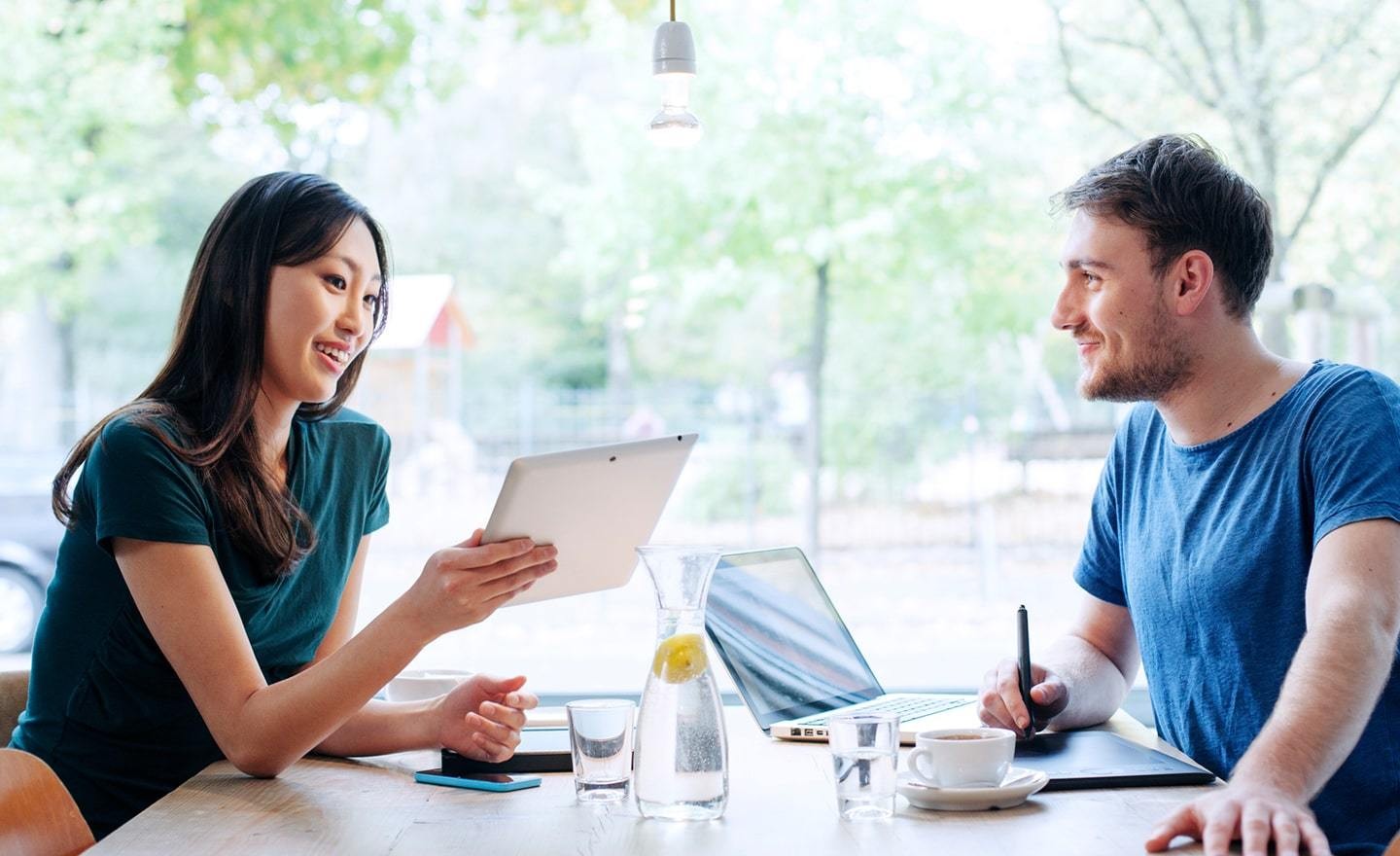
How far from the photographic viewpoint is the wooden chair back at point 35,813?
131 centimetres

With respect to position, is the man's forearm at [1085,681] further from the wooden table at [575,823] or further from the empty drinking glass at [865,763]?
the empty drinking glass at [865,763]

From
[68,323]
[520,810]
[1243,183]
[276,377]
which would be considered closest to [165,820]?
[520,810]

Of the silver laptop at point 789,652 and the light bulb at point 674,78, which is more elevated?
the light bulb at point 674,78

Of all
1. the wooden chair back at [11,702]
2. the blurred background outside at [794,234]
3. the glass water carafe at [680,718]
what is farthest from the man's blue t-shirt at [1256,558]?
the blurred background outside at [794,234]

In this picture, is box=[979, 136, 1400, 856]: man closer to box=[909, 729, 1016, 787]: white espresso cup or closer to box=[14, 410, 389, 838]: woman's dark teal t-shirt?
box=[909, 729, 1016, 787]: white espresso cup

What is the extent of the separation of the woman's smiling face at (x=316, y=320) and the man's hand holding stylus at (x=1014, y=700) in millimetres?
900

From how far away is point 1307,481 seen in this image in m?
1.57

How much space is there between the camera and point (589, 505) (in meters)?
1.39

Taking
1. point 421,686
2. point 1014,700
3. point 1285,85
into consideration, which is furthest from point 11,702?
point 1285,85

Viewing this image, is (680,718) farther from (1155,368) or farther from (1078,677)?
(1155,368)

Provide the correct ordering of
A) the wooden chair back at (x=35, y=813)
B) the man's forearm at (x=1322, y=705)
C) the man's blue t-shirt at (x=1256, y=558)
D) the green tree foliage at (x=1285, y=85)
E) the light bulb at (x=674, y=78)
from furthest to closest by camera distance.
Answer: the green tree foliage at (x=1285, y=85)
the light bulb at (x=674, y=78)
the man's blue t-shirt at (x=1256, y=558)
the wooden chair back at (x=35, y=813)
the man's forearm at (x=1322, y=705)

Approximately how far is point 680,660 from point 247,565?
25.3 inches

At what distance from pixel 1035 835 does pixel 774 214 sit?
10.7ft

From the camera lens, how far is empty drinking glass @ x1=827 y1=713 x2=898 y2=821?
48.8 inches
